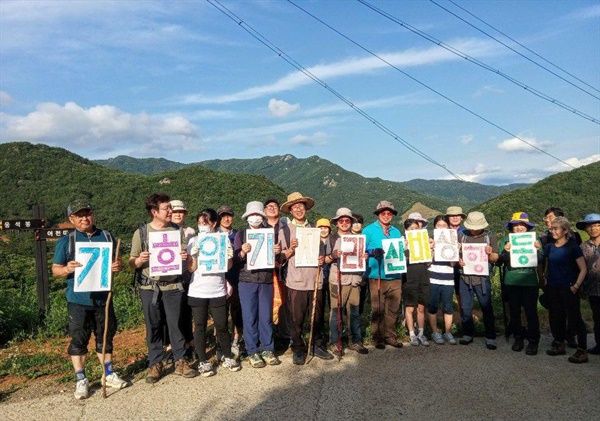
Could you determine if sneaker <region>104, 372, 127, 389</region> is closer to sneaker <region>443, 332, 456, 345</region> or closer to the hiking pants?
the hiking pants

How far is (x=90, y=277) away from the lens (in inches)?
207

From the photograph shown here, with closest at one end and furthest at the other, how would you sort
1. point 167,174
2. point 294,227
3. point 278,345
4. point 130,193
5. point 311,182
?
point 294,227 < point 278,345 < point 130,193 < point 167,174 < point 311,182

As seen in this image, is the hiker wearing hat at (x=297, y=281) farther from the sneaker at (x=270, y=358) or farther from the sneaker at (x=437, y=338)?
the sneaker at (x=437, y=338)

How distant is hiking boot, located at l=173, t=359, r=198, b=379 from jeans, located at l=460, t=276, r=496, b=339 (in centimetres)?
441

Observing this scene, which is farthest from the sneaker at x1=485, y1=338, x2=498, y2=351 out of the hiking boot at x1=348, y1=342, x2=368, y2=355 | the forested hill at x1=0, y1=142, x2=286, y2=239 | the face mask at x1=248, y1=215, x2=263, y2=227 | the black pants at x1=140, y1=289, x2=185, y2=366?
the forested hill at x1=0, y1=142, x2=286, y2=239

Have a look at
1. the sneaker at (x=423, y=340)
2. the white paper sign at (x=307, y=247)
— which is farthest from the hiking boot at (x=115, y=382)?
the sneaker at (x=423, y=340)

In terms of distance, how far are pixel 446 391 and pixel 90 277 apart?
14.7 ft

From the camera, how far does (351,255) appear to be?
677 cm

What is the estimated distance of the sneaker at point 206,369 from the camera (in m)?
5.82

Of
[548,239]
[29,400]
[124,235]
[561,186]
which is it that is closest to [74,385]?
[29,400]

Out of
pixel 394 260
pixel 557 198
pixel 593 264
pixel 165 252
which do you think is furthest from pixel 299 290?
pixel 557 198

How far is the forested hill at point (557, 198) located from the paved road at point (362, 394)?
111ft

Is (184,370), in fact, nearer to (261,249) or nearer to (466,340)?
(261,249)

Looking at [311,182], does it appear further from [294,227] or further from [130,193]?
[294,227]
